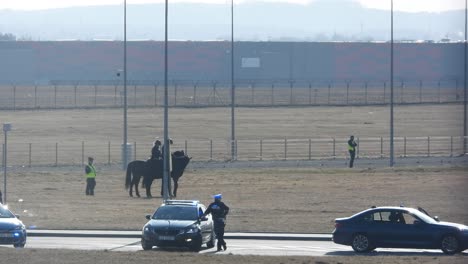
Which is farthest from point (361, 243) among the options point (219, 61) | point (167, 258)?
point (219, 61)

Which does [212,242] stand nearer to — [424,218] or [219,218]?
[219,218]

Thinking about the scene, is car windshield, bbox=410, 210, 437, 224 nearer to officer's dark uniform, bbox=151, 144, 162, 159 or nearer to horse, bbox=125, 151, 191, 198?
horse, bbox=125, 151, 191, 198

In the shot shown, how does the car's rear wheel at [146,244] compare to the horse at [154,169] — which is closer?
the car's rear wheel at [146,244]

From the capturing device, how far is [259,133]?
2963 inches

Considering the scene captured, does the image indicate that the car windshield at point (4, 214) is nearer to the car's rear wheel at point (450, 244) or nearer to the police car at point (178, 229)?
the police car at point (178, 229)

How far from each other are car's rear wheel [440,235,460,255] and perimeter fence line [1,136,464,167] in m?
33.2

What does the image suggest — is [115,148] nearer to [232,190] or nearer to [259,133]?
[259,133]

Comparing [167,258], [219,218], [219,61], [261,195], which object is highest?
[219,61]

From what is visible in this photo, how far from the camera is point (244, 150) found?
65.9 m

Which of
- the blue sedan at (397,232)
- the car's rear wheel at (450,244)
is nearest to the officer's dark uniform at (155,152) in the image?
the blue sedan at (397,232)

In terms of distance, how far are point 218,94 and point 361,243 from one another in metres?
90.6

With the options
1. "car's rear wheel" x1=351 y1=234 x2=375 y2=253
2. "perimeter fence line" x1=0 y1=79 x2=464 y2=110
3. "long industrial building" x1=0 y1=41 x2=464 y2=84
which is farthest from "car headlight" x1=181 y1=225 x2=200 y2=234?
"long industrial building" x1=0 y1=41 x2=464 y2=84

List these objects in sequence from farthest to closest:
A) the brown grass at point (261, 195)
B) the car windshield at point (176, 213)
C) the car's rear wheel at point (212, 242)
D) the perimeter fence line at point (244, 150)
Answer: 1. the perimeter fence line at point (244, 150)
2. the brown grass at point (261, 195)
3. the car's rear wheel at point (212, 242)
4. the car windshield at point (176, 213)

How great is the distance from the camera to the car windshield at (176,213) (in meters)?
27.9
